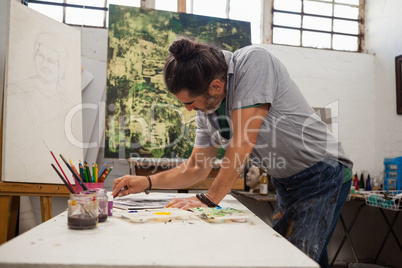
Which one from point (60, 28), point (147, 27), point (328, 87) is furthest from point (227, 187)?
point (328, 87)

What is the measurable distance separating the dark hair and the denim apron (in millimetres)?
530

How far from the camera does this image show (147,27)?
2951 millimetres

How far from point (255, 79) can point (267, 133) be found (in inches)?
8.7

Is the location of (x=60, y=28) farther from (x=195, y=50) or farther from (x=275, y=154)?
(x=275, y=154)

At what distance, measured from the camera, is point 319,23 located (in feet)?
12.6

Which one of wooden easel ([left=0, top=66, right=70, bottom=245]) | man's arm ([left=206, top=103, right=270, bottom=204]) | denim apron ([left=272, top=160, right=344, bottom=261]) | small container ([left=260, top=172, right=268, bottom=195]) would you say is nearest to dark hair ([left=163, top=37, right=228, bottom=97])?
man's arm ([left=206, top=103, right=270, bottom=204])

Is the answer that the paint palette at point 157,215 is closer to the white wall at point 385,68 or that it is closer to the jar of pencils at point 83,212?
the jar of pencils at point 83,212

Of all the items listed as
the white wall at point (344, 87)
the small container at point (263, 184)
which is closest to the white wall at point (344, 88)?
the white wall at point (344, 87)

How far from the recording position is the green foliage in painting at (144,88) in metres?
2.85

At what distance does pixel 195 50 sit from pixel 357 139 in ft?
9.82

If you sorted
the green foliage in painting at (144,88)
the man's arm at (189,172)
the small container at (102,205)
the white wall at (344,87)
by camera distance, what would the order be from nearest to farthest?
the small container at (102,205), the man's arm at (189,172), the green foliage in painting at (144,88), the white wall at (344,87)

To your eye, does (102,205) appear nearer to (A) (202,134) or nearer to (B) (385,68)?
(A) (202,134)

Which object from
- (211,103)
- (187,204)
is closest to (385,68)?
(211,103)

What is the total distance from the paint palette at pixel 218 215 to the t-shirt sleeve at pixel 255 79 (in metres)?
0.37
